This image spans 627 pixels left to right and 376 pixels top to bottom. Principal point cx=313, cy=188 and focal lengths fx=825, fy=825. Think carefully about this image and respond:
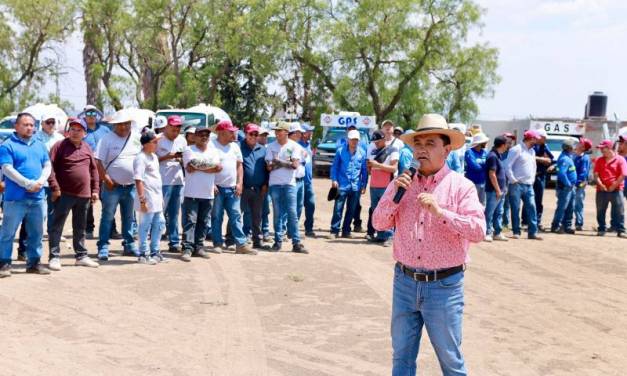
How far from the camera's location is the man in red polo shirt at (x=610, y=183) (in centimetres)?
Result: 1639

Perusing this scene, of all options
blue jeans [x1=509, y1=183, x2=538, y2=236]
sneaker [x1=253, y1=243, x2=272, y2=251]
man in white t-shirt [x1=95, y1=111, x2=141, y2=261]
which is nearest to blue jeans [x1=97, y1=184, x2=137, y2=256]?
man in white t-shirt [x1=95, y1=111, x2=141, y2=261]

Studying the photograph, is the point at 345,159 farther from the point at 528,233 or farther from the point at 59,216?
the point at 59,216

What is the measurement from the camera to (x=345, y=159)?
546 inches

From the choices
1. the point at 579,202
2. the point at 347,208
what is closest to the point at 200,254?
the point at 347,208

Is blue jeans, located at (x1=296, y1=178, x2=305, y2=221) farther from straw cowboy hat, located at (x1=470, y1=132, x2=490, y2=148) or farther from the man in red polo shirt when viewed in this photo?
the man in red polo shirt

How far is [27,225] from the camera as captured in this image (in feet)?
31.3

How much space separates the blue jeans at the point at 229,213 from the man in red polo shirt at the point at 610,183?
815 cm

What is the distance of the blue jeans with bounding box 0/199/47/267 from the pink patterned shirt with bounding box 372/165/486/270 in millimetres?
5703

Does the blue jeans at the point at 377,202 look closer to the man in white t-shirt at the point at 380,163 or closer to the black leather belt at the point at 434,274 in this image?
the man in white t-shirt at the point at 380,163

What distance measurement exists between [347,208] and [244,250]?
9.18 feet

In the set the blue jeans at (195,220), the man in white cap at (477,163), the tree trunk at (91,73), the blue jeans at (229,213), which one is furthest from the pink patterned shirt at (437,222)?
the tree trunk at (91,73)

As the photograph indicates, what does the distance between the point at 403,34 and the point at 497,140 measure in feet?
96.9

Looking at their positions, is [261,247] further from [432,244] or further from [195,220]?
[432,244]

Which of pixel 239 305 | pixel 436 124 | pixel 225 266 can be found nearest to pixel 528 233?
pixel 225 266
